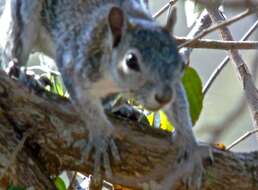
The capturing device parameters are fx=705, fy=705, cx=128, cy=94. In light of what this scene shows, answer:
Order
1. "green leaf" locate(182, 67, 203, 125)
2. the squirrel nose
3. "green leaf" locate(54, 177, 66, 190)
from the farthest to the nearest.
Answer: "green leaf" locate(182, 67, 203, 125), "green leaf" locate(54, 177, 66, 190), the squirrel nose

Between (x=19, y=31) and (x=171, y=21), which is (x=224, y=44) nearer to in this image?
(x=171, y=21)

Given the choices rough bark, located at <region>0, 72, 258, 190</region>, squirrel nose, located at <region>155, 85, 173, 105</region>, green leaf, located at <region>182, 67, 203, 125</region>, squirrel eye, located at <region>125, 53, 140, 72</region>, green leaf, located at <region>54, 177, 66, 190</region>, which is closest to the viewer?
squirrel nose, located at <region>155, 85, 173, 105</region>

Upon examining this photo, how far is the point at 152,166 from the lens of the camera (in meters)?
1.75

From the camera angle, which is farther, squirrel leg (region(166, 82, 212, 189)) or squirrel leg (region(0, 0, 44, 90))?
squirrel leg (region(0, 0, 44, 90))

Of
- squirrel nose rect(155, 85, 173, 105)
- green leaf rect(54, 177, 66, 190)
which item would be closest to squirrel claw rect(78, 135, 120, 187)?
green leaf rect(54, 177, 66, 190)

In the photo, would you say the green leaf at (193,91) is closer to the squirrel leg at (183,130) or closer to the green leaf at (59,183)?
the squirrel leg at (183,130)

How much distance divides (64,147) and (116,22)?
1.10ft

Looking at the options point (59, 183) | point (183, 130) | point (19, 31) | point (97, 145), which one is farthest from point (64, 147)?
point (19, 31)

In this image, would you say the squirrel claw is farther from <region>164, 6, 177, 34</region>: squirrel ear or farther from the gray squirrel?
<region>164, 6, 177, 34</region>: squirrel ear

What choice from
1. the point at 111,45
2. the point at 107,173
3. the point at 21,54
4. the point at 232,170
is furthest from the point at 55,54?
the point at 232,170

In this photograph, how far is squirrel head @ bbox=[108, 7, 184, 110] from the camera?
1542mm

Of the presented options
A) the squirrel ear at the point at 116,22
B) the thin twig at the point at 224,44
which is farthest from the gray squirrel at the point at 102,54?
the thin twig at the point at 224,44

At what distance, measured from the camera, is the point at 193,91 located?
2018 mm

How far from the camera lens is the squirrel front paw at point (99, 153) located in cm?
174
